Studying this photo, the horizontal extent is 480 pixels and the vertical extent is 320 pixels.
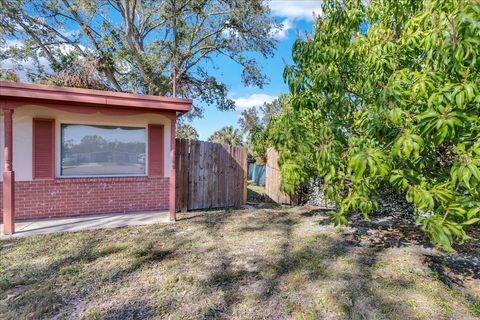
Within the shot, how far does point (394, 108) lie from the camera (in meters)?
2.59

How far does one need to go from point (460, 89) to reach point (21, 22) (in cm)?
1412

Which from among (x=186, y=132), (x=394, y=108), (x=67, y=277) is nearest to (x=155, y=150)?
(x=67, y=277)

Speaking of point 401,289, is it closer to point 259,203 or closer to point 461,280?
point 461,280

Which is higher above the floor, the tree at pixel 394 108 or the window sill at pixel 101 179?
the tree at pixel 394 108

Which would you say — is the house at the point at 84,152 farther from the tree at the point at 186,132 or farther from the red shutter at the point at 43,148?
the tree at the point at 186,132

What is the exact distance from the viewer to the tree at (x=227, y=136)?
25.9 m

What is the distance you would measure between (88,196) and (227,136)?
2113 cm

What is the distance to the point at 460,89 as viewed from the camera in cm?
221

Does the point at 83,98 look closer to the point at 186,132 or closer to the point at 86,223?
the point at 86,223

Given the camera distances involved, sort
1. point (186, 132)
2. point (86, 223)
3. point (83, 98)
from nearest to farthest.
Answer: point (83, 98)
point (86, 223)
point (186, 132)

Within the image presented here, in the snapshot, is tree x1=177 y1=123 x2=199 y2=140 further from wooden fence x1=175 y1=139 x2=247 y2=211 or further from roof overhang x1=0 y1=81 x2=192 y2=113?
roof overhang x1=0 y1=81 x2=192 y2=113

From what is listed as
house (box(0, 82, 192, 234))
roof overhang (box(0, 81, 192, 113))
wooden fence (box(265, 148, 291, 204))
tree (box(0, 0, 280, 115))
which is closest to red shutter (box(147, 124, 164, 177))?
house (box(0, 82, 192, 234))

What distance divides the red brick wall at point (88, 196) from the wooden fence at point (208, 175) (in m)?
0.48

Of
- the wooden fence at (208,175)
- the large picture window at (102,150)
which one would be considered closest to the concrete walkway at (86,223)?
the wooden fence at (208,175)
